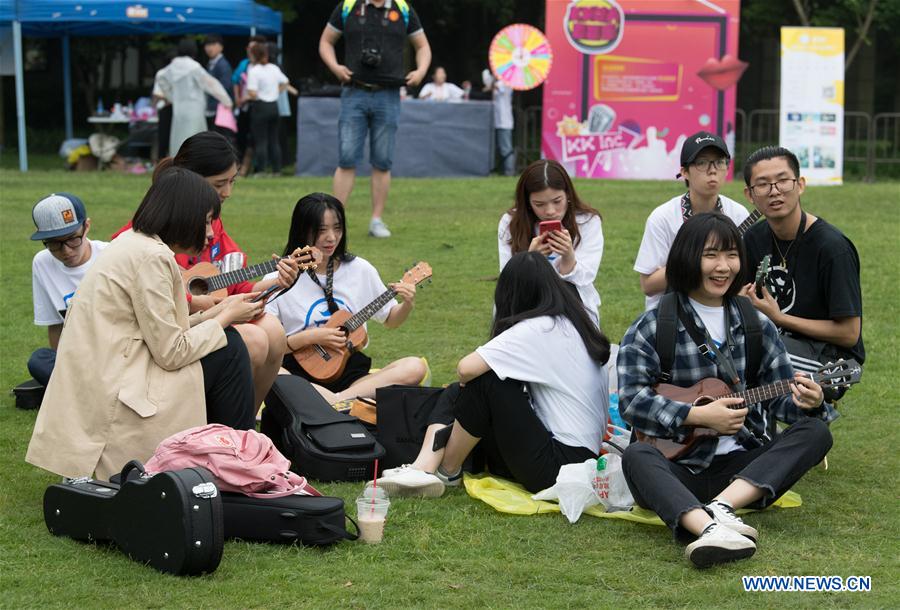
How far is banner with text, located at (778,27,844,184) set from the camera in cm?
1645

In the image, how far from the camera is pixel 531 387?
16.1 feet

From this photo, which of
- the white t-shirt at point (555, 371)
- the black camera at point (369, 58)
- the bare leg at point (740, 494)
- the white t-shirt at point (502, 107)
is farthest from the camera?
the white t-shirt at point (502, 107)

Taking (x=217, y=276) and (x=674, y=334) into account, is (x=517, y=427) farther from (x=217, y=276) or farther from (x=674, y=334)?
(x=217, y=276)

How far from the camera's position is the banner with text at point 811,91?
54.0 feet

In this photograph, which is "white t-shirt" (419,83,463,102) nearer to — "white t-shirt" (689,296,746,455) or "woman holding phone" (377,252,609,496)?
"woman holding phone" (377,252,609,496)

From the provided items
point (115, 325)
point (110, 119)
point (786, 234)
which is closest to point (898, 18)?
point (110, 119)

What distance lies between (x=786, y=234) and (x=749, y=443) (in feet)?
3.16

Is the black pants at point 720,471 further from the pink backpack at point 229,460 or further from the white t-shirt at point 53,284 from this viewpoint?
the white t-shirt at point 53,284

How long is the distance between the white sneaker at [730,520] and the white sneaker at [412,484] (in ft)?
3.58

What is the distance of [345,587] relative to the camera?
3938 millimetres

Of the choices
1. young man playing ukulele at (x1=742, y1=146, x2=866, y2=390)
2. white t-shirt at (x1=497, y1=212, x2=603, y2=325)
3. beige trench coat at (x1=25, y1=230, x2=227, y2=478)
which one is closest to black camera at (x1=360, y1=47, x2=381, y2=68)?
white t-shirt at (x1=497, y1=212, x2=603, y2=325)

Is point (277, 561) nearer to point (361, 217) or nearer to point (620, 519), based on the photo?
point (620, 519)

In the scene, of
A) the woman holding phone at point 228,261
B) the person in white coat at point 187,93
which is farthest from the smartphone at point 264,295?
the person in white coat at point 187,93

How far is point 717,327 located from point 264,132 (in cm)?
1289
